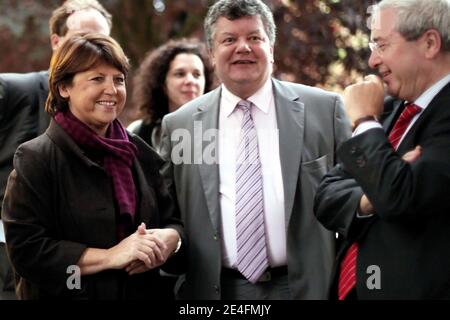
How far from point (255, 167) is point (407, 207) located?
1.33m

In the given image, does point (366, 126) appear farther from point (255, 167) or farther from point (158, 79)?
point (158, 79)

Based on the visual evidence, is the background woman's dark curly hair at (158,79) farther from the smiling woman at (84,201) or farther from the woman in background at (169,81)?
the smiling woman at (84,201)

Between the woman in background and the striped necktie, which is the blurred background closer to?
the woman in background

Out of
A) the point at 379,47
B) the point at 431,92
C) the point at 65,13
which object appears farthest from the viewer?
the point at 65,13

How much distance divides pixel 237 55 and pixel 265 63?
17 cm

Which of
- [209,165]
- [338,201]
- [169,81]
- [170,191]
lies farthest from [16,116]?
[338,201]

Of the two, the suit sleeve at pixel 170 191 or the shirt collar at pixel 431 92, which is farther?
the suit sleeve at pixel 170 191

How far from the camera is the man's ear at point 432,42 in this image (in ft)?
12.5

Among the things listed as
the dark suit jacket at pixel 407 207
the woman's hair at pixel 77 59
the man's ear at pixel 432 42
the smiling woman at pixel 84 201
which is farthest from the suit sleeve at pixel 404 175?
the woman's hair at pixel 77 59

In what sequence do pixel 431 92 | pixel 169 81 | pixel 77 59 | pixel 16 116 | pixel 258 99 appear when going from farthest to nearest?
pixel 169 81 → pixel 16 116 → pixel 258 99 → pixel 77 59 → pixel 431 92

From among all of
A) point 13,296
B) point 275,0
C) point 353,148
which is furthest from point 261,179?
point 275,0

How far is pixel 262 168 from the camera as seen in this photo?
191 inches

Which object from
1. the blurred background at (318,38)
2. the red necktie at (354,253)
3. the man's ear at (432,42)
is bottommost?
the red necktie at (354,253)

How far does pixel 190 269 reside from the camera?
495cm
